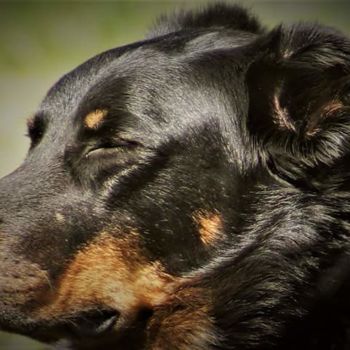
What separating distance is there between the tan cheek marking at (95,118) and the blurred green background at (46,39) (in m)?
3.56

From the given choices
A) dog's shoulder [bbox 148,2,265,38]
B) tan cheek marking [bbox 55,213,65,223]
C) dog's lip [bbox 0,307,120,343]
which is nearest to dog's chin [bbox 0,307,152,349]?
dog's lip [bbox 0,307,120,343]

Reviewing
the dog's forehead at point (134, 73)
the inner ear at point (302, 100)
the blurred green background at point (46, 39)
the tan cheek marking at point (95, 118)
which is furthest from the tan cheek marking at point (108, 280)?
the blurred green background at point (46, 39)

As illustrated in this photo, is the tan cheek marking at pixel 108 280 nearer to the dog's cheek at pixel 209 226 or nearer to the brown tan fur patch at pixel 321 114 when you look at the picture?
the dog's cheek at pixel 209 226

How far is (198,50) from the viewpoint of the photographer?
12.4 feet

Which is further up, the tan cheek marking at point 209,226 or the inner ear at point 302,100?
the inner ear at point 302,100

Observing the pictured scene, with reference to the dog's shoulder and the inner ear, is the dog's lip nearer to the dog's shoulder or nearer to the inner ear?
the inner ear

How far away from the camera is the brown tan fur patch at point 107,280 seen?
330 centimetres

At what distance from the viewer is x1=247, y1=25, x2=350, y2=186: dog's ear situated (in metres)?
3.40

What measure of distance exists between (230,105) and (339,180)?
0.58 m

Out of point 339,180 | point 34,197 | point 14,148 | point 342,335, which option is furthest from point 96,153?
point 14,148

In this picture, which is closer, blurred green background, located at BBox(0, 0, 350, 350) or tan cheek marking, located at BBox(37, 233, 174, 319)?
Result: tan cheek marking, located at BBox(37, 233, 174, 319)

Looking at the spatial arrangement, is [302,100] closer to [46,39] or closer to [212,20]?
[212,20]

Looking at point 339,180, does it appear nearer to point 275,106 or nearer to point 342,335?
point 275,106

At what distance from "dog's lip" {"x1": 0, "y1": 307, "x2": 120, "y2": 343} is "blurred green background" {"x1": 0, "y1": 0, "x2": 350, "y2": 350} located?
3.64 meters
